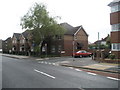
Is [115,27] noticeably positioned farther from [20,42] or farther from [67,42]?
[20,42]

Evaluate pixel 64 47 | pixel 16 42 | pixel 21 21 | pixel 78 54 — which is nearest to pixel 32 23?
pixel 21 21

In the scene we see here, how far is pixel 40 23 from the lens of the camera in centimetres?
3662

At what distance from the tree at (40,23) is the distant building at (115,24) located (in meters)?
16.3

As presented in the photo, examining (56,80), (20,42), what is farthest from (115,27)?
(20,42)

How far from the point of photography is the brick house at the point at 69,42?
39.8m

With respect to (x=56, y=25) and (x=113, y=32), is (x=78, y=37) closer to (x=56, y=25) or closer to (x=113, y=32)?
(x=56, y=25)

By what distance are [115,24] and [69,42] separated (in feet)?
61.6

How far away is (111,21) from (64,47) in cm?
1772

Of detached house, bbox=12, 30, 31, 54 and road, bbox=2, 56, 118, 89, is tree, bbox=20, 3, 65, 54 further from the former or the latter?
road, bbox=2, 56, 118, 89

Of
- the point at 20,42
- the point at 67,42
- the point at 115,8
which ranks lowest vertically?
the point at 67,42

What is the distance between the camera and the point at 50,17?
38406 millimetres

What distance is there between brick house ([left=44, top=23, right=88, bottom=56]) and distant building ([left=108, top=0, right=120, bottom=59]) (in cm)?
1619

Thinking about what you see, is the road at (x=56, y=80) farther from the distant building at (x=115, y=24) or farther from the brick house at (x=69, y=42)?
the brick house at (x=69, y=42)

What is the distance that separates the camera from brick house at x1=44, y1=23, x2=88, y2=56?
39.8m
